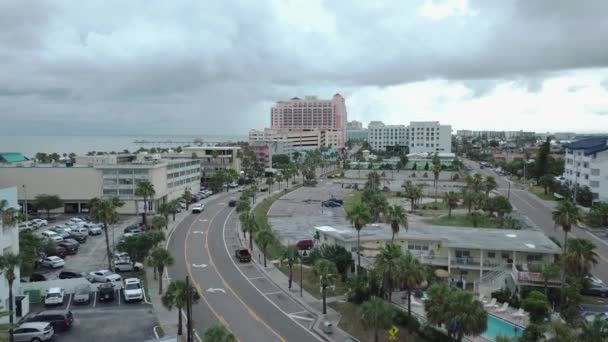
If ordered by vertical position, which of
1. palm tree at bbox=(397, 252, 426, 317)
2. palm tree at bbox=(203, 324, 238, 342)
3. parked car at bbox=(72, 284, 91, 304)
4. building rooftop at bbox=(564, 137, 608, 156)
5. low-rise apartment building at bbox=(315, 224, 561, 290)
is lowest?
parked car at bbox=(72, 284, 91, 304)

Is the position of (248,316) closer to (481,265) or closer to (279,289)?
(279,289)

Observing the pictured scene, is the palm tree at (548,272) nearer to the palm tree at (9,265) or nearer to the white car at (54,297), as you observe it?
the white car at (54,297)

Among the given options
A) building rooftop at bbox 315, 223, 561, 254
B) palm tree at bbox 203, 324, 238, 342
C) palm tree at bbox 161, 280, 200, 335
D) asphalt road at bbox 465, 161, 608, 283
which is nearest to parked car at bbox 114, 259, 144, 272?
palm tree at bbox 161, 280, 200, 335

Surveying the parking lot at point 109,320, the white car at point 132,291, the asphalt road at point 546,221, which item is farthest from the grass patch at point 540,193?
the parking lot at point 109,320

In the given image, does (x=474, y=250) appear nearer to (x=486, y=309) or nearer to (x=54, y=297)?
(x=486, y=309)

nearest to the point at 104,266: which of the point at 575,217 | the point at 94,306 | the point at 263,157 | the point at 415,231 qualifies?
the point at 94,306

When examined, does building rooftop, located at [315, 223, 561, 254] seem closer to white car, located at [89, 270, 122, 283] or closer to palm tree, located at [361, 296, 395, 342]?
palm tree, located at [361, 296, 395, 342]
